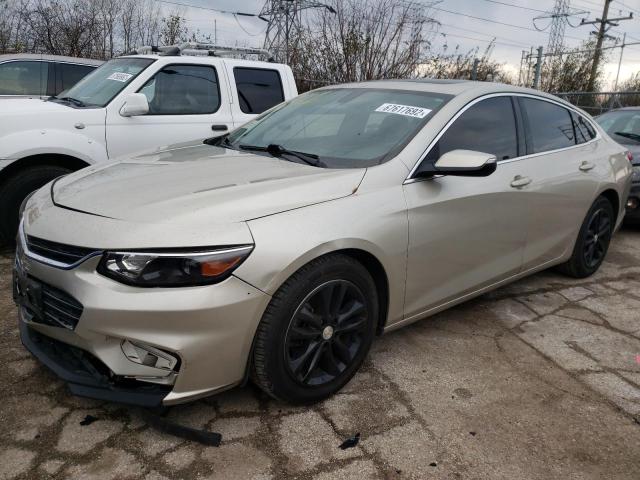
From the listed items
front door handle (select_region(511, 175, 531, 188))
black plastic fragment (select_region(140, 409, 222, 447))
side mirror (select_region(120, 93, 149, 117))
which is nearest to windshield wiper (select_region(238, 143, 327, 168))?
front door handle (select_region(511, 175, 531, 188))

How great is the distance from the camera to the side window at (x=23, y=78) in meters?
6.59

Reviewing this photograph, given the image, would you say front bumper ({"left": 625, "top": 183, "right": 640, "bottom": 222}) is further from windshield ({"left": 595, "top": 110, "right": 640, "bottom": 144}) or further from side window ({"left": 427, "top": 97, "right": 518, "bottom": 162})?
side window ({"left": 427, "top": 97, "right": 518, "bottom": 162})

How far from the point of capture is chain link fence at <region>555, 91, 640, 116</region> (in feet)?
47.4

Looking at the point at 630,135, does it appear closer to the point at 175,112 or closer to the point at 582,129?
the point at 582,129

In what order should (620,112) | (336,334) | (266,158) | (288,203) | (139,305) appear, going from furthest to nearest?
(620,112)
(266,158)
(336,334)
(288,203)
(139,305)

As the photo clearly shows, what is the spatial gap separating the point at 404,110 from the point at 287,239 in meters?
1.31

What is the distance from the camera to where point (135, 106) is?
4598 mm

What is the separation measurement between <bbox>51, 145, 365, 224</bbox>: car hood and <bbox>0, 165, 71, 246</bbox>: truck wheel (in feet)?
5.53

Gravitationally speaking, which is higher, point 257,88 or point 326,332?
point 257,88

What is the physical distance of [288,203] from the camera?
232 centimetres

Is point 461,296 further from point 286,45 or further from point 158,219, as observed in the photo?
point 286,45

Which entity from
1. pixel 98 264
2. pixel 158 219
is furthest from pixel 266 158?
pixel 98 264

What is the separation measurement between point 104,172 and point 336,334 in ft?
4.92

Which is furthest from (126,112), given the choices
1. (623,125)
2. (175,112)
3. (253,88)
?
(623,125)
